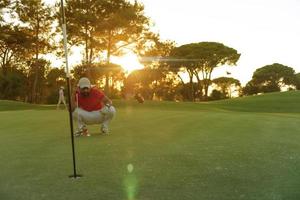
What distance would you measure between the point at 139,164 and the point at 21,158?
2.82 m

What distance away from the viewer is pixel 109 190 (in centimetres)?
740

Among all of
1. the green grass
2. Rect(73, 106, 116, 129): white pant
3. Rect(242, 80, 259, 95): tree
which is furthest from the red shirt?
A: Rect(242, 80, 259, 95): tree

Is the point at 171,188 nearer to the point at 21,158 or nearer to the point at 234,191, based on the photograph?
the point at 234,191

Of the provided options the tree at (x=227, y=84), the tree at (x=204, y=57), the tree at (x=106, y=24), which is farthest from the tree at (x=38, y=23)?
the tree at (x=227, y=84)

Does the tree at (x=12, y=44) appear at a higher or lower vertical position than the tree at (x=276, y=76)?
higher

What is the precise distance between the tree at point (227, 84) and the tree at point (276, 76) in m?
5.60

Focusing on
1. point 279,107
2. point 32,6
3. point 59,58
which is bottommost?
point 279,107

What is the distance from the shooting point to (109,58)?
61.6 m

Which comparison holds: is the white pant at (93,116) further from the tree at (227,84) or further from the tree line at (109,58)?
the tree at (227,84)

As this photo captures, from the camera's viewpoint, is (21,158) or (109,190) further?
(21,158)

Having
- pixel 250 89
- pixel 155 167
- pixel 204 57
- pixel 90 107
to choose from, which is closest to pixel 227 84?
pixel 250 89

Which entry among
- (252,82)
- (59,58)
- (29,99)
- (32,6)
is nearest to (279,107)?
(59,58)

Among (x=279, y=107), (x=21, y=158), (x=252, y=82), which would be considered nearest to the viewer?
(x=21, y=158)

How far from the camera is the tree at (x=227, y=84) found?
109 m
